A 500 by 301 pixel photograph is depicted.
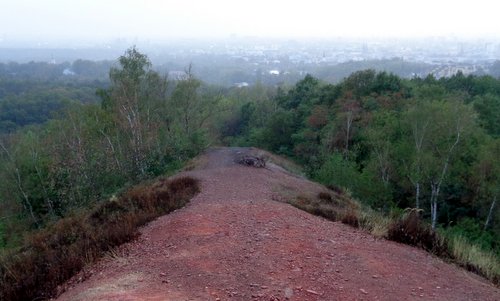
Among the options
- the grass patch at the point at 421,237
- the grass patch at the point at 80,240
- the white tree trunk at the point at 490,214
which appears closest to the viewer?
the grass patch at the point at 80,240

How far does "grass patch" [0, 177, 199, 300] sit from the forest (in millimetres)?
3477

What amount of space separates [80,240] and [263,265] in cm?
387

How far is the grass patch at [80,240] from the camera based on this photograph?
7.23 meters

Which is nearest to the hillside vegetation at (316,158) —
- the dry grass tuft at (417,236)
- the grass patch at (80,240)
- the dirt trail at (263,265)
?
the dry grass tuft at (417,236)

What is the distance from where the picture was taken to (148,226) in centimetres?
927

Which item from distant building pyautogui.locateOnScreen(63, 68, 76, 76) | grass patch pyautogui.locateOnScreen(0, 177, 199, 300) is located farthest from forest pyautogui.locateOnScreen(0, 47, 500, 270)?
distant building pyautogui.locateOnScreen(63, 68, 76, 76)

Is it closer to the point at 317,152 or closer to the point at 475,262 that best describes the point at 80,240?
the point at 475,262

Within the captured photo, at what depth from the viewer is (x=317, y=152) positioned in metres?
26.0

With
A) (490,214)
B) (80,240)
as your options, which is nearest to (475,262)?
(80,240)

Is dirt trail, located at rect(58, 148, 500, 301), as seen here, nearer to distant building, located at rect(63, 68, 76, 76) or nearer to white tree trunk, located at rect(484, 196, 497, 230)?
white tree trunk, located at rect(484, 196, 497, 230)

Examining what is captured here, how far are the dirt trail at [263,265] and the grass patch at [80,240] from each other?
360 millimetres

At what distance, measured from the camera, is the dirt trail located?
6297mm

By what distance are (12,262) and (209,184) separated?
5.24 meters

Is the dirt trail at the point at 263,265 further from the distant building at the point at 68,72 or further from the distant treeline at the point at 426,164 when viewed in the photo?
the distant building at the point at 68,72
